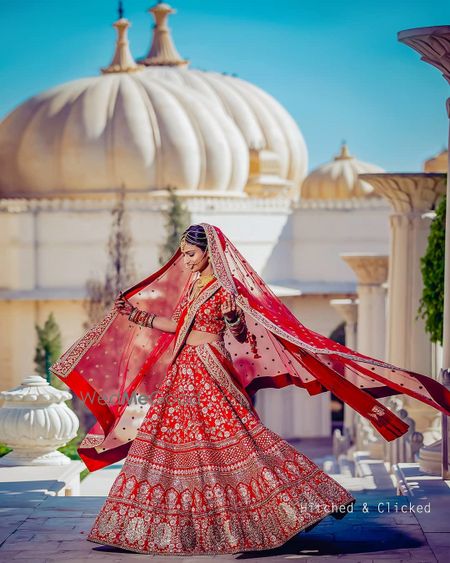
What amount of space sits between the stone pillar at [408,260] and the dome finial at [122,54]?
77.0 ft

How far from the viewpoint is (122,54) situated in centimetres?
3844

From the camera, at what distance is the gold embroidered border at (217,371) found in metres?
6.84

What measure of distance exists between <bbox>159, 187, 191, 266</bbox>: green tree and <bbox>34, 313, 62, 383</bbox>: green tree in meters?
2.56

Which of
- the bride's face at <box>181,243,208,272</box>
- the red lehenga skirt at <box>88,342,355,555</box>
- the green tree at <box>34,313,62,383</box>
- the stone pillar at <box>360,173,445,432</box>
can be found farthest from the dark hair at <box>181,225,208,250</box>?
the green tree at <box>34,313,62,383</box>

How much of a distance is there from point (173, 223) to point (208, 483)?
24337mm

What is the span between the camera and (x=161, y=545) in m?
6.51

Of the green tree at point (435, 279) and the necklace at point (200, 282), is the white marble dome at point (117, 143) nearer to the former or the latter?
the green tree at point (435, 279)

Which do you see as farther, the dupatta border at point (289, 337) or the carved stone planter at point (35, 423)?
the carved stone planter at point (35, 423)

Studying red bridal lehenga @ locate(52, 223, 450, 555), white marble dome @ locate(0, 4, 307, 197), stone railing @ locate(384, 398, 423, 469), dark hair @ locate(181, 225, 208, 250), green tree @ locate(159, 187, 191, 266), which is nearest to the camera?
red bridal lehenga @ locate(52, 223, 450, 555)

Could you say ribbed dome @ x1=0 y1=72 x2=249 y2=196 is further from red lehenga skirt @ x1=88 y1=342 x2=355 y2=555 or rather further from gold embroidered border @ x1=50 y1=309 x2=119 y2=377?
red lehenga skirt @ x1=88 y1=342 x2=355 y2=555

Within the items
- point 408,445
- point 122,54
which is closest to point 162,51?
point 122,54

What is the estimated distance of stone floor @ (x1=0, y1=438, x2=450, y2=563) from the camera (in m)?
6.45

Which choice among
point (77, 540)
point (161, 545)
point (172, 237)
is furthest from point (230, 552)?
point (172, 237)

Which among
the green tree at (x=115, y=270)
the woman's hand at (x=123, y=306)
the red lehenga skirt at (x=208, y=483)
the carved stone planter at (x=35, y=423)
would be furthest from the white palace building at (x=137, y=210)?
the red lehenga skirt at (x=208, y=483)
